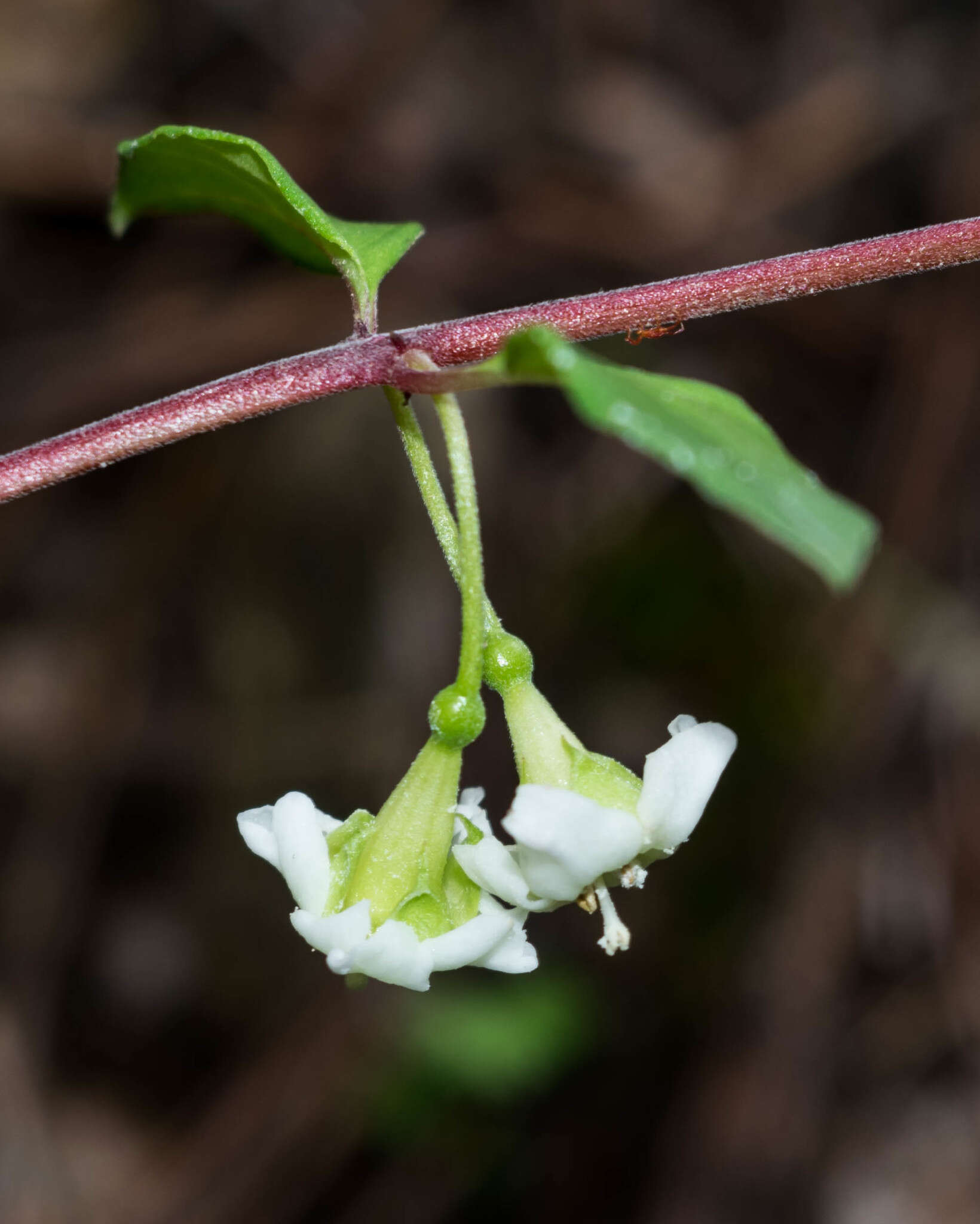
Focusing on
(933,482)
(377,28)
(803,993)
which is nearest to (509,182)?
(377,28)

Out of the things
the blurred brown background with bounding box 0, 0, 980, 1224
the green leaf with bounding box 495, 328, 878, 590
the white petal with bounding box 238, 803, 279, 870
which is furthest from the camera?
the blurred brown background with bounding box 0, 0, 980, 1224

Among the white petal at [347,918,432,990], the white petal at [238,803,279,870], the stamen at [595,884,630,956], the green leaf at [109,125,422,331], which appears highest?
the green leaf at [109,125,422,331]

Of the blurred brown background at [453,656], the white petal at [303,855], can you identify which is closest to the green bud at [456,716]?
the white petal at [303,855]

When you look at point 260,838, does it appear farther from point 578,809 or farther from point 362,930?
point 578,809

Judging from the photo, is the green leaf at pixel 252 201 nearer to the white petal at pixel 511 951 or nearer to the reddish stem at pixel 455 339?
the reddish stem at pixel 455 339

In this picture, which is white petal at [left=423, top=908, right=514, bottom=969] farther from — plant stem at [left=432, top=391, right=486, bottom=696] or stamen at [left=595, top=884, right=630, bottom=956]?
plant stem at [left=432, top=391, right=486, bottom=696]

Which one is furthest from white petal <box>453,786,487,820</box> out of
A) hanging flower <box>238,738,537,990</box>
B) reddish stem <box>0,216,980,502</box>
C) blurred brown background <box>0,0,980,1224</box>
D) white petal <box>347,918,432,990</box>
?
blurred brown background <box>0,0,980,1224</box>

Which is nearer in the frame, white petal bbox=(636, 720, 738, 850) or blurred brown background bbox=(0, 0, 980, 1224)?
white petal bbox=(636, 720, 738, 850)

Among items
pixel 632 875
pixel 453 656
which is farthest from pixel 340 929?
pixel 453 656
